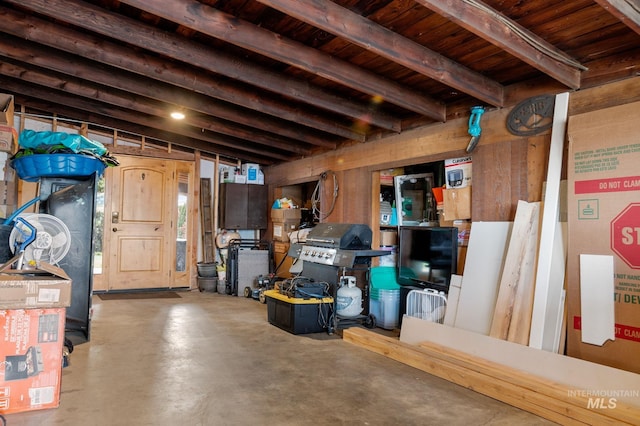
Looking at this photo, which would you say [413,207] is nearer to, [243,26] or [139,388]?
[243,26]

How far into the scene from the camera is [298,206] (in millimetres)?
7500

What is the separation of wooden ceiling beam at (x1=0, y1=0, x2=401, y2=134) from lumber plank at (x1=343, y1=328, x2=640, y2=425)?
2.34 m

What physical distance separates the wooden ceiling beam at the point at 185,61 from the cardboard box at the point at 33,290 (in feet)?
5.92

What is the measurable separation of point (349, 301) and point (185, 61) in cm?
278

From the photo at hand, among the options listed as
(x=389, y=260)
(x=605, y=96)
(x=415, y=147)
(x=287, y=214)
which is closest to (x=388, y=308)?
(x=389, y=260)

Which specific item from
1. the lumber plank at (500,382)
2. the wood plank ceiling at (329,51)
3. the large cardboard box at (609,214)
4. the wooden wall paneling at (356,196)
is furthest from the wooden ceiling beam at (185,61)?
the lumber plank at (500,382)

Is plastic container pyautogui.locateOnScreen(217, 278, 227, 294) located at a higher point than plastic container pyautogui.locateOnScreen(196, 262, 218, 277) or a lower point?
lower

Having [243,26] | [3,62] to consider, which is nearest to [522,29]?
[243,26]

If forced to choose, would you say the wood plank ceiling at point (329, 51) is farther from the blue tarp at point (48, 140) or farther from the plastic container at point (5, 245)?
the plastic container at point (5, 245)

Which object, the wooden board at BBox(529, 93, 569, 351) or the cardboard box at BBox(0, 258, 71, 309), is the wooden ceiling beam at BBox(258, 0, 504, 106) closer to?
the wooden board at BBox(529, 93, 569, 351)

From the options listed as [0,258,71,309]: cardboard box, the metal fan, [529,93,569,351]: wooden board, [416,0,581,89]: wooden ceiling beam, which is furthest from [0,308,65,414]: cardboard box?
[529,93,569,351]: wooden board

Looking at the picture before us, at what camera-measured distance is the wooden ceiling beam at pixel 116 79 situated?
392 cm

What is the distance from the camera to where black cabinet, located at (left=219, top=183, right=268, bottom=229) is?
7387 mm

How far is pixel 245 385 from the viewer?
2953 millimetres
